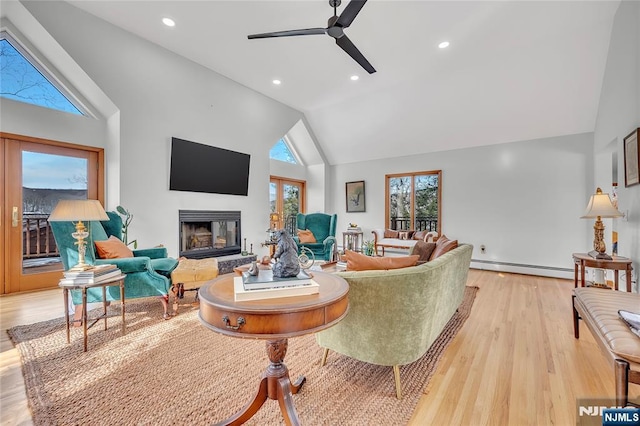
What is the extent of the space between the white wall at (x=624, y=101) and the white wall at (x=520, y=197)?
0.83m

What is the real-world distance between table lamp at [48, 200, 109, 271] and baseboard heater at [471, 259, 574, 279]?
5.95 m

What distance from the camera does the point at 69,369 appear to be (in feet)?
6.18

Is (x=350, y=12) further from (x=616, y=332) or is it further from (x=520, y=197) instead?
(x=520, y=197)

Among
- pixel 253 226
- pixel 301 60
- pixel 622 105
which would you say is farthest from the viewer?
pixel 253 226

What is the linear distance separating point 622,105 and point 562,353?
2966mm

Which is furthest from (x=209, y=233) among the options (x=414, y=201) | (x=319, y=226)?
(x=414, y=201)

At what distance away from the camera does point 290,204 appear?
23.8ft

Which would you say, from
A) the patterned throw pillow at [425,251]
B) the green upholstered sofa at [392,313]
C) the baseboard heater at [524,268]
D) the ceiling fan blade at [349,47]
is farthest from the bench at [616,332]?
the baseboard heater at [524,268]

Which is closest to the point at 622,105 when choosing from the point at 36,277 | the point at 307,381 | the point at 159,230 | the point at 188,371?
the point at 307,381

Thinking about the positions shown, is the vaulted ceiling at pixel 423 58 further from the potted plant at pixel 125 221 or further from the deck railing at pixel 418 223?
the potted plant at pixel 125 221

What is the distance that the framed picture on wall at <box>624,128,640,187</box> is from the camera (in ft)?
8.61

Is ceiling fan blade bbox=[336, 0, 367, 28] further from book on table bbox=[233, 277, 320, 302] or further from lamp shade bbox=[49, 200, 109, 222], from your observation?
lamp shade bbox=[49, 200, 109, 222]

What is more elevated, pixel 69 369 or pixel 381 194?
pixel 381 194

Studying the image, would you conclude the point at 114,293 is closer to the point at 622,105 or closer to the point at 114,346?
the point at 114,346
